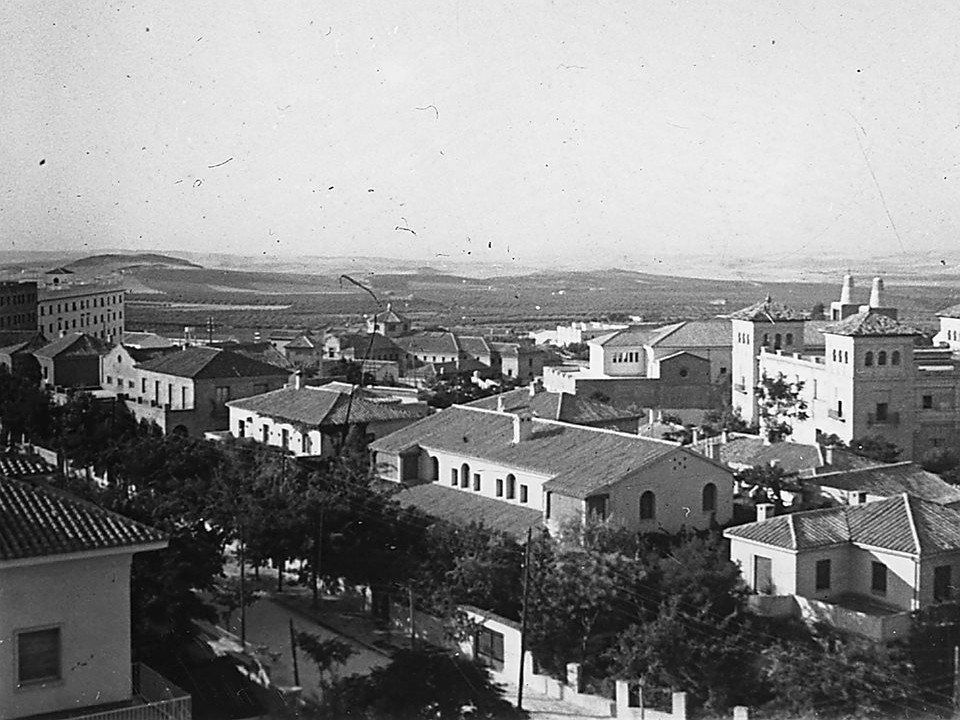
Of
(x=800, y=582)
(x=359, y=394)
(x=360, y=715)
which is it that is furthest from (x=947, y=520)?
(x=359, y=394)

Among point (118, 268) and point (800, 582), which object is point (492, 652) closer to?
point (800, 582)

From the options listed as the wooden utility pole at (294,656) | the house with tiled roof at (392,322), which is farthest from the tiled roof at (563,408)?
the house with tiled roof at (392,322)

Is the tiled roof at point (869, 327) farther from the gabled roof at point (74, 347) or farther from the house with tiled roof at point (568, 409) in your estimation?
the gabled roof at point (74, 347)

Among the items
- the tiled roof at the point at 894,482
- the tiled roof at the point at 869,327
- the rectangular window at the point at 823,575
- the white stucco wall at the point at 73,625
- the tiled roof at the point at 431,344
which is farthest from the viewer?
the tiled roof at the point at 431,344

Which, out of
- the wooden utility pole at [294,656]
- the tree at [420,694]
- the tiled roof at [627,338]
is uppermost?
the tiled roof at [627,338]

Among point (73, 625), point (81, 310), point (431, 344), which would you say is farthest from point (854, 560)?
point (431, 344)

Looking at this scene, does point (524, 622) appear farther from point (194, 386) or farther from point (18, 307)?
point (18, 307)
